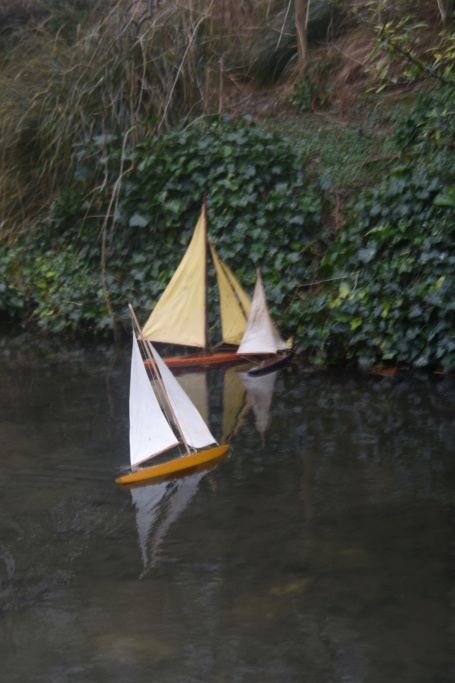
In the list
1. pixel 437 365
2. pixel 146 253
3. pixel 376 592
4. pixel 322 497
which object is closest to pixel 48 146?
pixel 146 253

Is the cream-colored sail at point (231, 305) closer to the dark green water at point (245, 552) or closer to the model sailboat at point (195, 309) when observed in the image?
the model sailboat at point (195, 309)

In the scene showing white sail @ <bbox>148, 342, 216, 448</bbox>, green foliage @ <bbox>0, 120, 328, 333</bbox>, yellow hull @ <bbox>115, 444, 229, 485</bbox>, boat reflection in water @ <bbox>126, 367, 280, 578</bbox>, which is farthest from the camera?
green foliage @ <bbox>0, 120, 328, 333</bbox>

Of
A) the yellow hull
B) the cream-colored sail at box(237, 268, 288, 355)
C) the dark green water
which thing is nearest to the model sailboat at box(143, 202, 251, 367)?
the cream-colored sail at box(237, 268, 288, 355)

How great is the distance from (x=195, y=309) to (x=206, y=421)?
1.67 m

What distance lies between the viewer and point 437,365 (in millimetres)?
7426

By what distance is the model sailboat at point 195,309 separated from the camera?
7840 millimetres

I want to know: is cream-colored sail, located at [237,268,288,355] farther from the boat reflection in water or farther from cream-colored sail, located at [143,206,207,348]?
cream-colored sail, located at [143,206,207,348]

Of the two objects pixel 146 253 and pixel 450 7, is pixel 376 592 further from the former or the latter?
pixel 450 7

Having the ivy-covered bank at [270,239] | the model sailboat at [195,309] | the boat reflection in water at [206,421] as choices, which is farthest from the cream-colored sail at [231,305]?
the ivy-covered bank at [270,239]

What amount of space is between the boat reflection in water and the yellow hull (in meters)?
0.05

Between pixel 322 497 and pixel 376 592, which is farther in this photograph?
pixel 322 497

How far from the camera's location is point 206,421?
655 cm

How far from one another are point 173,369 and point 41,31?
22.3 feet

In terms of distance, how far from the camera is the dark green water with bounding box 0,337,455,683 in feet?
11.7
